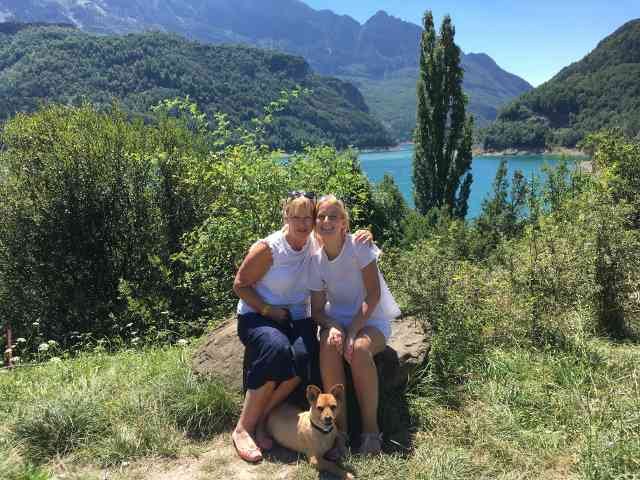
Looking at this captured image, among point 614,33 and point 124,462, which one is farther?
point 614,33

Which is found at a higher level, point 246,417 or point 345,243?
point 345,243

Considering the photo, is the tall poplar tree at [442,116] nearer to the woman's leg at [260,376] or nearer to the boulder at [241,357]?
the boulder at [241,357]

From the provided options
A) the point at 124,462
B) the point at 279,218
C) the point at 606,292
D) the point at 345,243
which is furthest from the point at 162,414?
the point at 606,292

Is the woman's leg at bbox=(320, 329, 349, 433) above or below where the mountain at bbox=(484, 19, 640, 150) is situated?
below

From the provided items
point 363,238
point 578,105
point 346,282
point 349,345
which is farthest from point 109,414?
point 578,105

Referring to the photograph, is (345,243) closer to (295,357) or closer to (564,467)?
(295,357)

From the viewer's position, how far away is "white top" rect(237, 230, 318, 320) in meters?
3.42

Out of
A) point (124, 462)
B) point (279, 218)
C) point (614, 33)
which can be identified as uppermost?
point (614, 33)

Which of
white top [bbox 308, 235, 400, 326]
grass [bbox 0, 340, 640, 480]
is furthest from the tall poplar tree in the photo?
white top [bbox 308, 235, 400, 326]

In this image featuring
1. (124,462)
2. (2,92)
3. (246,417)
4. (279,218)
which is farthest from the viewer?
(2,92)

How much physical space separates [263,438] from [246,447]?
0.14 m

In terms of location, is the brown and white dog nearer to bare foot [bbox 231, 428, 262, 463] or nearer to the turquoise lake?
bare foot [bbox 231, 428, 262, 463]

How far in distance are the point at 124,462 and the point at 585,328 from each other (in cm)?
399

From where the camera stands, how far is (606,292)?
191 inches
